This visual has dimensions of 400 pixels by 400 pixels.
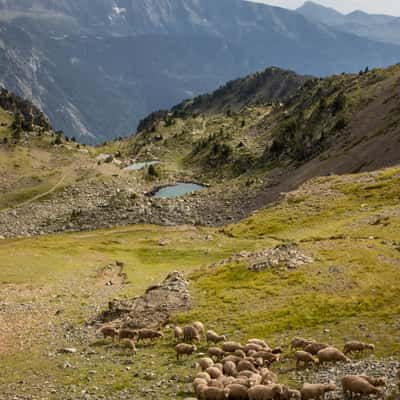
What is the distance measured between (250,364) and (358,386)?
18.9 ft

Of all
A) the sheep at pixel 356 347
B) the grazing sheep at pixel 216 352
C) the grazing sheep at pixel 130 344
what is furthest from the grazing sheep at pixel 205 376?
the grazing sheep at pixel 130 344

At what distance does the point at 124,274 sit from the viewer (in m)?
62.6

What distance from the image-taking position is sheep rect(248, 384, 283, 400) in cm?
2262

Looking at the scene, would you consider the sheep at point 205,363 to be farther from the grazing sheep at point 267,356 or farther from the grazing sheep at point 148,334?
the grazing sheep at point 148,334

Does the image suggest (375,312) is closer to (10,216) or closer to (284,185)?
(284,185)

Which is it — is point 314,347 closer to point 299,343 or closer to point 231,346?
point 299,343

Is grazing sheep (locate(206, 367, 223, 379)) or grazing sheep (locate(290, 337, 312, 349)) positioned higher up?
grazing sheep (locate(290, 337, 312, 349))

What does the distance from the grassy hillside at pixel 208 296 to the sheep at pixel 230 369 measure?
7.13 feet

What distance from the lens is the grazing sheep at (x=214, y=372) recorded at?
25789mm

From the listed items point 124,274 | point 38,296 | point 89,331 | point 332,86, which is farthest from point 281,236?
point 332,86

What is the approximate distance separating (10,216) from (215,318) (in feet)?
351

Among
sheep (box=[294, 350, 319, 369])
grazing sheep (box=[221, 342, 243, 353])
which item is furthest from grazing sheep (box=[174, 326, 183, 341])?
sheep (box=[294, 350, 319, 369])

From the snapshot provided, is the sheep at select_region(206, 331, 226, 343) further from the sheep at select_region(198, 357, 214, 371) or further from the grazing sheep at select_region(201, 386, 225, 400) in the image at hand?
the grazing sheep at select_region(201, 386, 225, 400)

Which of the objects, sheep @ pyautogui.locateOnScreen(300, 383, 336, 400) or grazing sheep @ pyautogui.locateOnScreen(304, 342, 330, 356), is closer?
sheep @ pyautogui.locateOnScreen(300, 383, 336, 400)
